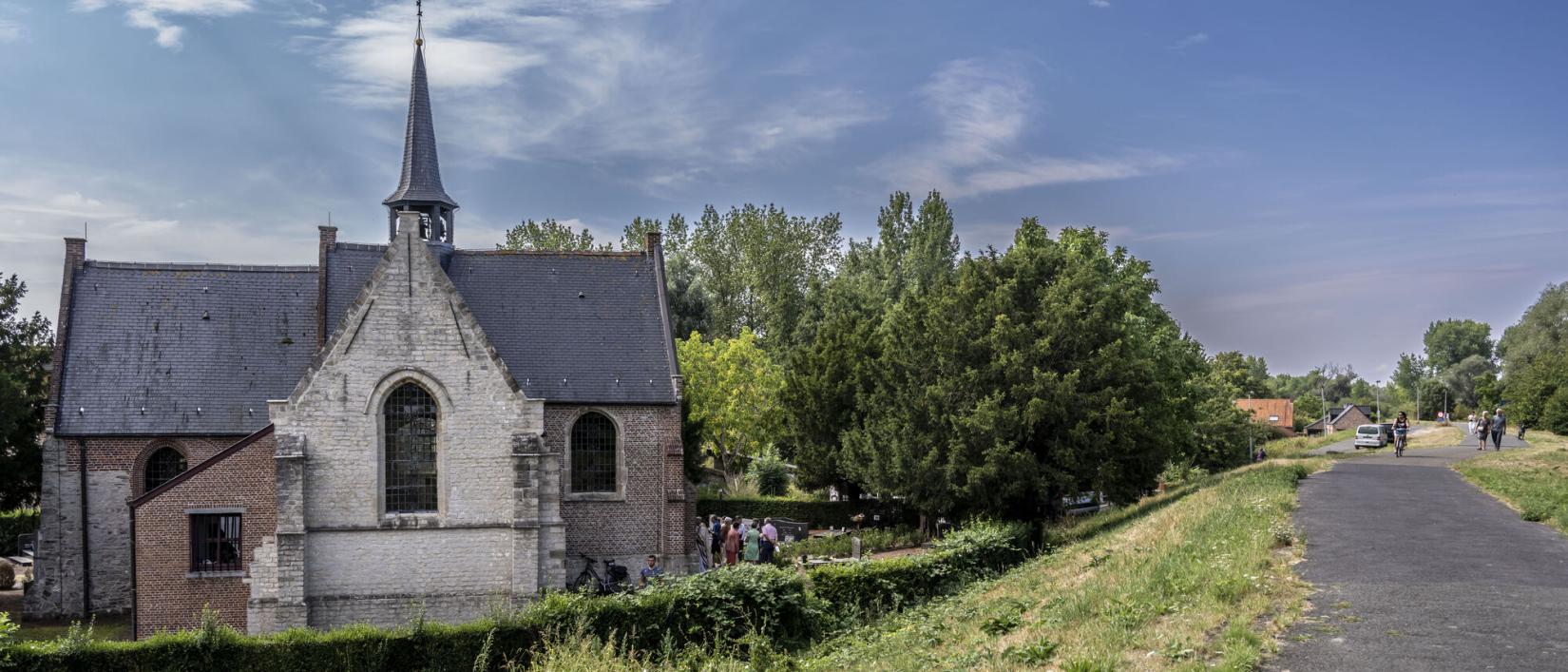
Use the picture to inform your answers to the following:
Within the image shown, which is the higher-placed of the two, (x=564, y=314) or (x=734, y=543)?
(x=564, y=314)

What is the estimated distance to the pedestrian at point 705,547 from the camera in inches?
1160

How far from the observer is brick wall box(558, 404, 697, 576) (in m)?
28.0

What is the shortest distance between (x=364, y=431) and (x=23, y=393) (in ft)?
47.7

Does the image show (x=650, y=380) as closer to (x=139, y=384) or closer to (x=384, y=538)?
(x=384, y=538)

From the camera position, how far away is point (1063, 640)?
44.5 feet

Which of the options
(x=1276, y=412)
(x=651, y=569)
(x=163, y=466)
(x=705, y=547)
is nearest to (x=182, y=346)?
(x=163, y=466)

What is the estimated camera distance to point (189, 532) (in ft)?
79.3

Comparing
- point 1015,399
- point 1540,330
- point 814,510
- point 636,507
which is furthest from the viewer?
A: point 1540,330

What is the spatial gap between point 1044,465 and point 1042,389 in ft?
7.51

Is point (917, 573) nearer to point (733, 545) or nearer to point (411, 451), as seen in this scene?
point (733, 545)

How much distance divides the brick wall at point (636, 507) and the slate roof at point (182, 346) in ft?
28.6

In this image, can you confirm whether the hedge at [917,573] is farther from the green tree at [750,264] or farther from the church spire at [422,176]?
the green tree at [750,264]

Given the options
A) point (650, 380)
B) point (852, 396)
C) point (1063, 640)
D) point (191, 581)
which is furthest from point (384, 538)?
point (852, 396)

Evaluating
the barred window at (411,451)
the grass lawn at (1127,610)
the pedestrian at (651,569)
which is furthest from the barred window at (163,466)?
the grass lawn at (1127,610)
